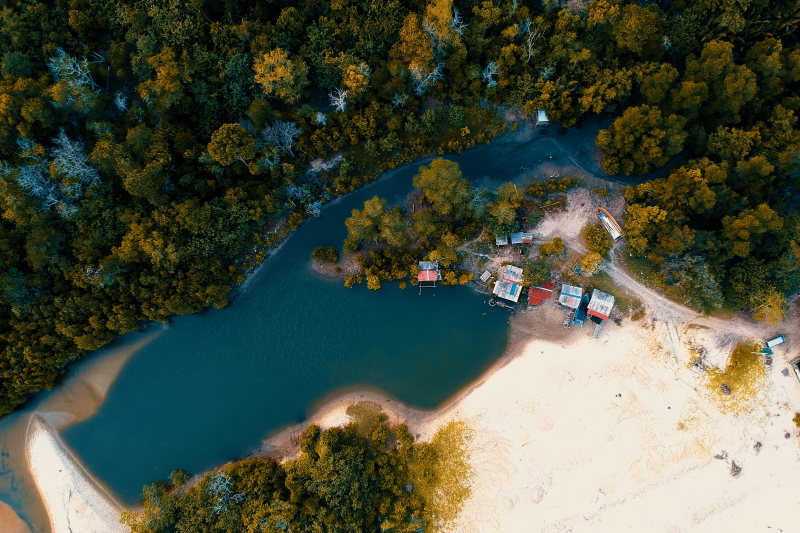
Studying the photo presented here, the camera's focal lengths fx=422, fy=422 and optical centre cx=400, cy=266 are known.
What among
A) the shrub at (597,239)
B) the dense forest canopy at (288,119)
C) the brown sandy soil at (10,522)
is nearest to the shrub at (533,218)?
the shrub at (597,239)

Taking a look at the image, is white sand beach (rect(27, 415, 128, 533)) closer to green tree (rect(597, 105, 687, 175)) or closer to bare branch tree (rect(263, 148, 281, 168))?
bare branch tree (rect(263, 148, 281, 168))

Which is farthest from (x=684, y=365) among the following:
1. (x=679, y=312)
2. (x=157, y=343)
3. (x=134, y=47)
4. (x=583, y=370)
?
(x=134, y=47)

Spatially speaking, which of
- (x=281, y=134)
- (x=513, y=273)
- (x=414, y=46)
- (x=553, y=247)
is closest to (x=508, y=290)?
(x=513, y=273)

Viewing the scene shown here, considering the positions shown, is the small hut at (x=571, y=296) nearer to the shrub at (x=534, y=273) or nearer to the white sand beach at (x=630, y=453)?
the shrub at (x=534, y=273)

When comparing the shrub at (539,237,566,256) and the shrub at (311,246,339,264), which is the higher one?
the shrub at (539,237,566,256)

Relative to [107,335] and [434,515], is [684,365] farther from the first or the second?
[107,335]

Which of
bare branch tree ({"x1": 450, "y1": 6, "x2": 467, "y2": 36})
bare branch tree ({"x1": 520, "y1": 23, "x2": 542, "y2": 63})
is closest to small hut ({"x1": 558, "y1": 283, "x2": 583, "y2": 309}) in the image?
bare branch tree ({"x1": 520, "y1": 23, "x2": 542, "y2": 63})
